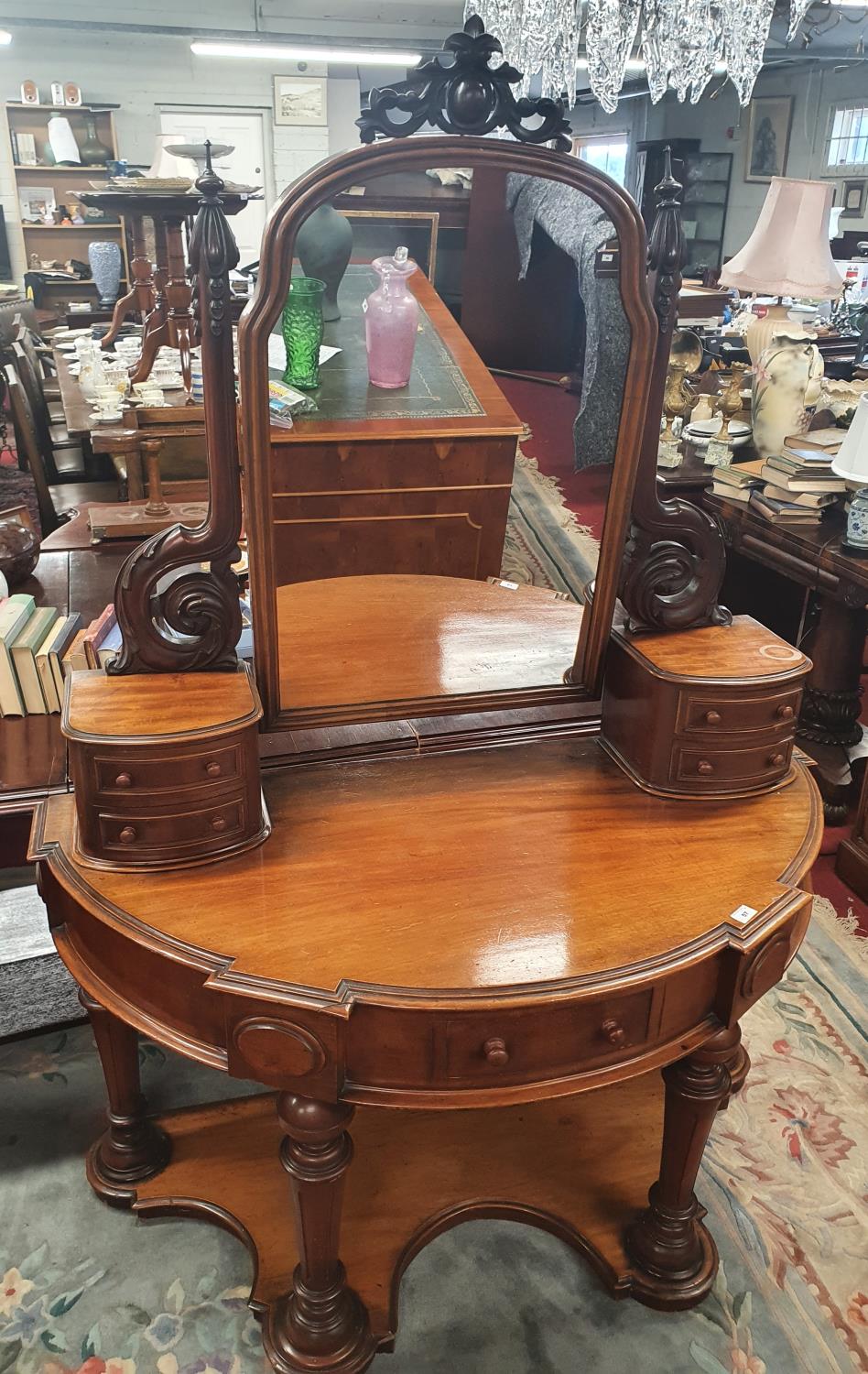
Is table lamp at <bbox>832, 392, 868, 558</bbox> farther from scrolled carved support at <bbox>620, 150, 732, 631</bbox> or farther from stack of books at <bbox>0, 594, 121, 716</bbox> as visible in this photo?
stack of books at <bbox>0, 594, 121, 716</bbox>

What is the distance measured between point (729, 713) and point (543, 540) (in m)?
0.45

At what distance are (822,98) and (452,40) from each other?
1096cm

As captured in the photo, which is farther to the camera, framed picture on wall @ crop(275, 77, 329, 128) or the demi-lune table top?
framed picture on wall @ crop(275, 77, 329, 128)

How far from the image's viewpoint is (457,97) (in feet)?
4.23

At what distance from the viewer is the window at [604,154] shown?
54.9 inches

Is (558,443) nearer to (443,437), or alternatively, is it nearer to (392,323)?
(443,437)

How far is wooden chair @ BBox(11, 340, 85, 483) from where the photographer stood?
4.13m

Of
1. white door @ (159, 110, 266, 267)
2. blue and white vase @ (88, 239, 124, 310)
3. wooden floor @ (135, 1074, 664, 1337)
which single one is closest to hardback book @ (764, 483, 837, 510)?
wooden floor @ (135, 1074, 664, 1337)

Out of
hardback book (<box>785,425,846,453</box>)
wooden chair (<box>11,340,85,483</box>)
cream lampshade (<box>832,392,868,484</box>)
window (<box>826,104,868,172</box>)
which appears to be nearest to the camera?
cream lampshade (<box>832,392,868,484</box>)

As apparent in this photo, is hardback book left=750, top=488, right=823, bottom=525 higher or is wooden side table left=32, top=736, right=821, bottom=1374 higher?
hardback book left=750, top=488, right=823, bottom=525

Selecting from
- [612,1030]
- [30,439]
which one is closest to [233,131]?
[30,439]

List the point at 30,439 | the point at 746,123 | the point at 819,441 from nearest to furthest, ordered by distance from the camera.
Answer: the point at 819,441 → the point at 30,439 → the point at 746,123

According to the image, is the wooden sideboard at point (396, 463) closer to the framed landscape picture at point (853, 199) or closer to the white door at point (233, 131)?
the framed landscape picture at point (853, 199)

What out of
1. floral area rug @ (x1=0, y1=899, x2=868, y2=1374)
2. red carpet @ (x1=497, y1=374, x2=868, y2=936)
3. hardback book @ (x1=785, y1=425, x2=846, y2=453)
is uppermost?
red carpet @ (x1=497, y1=374, x2=868, y2=936)
